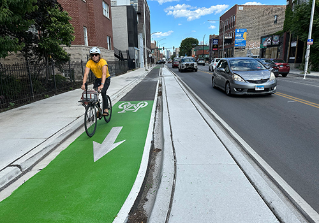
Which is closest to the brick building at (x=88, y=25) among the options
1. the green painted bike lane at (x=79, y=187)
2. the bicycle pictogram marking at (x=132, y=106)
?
the bicycle pictogram marking at (x=132, y=106)

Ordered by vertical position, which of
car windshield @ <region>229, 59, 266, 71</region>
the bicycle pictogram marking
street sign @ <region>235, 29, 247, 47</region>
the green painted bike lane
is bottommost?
the green painted bike lane

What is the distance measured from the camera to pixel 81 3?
20.2m

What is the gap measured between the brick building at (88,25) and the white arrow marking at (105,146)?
15.9 metres

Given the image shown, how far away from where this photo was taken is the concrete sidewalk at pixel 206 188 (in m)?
2.60

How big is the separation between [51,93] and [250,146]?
10.5m

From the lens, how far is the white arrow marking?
14.9 ft

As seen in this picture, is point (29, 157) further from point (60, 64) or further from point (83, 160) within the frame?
point (60, 64)

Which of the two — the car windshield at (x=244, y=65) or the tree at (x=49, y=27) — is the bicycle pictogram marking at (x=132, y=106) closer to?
the car windshield at (x=244, y=65)

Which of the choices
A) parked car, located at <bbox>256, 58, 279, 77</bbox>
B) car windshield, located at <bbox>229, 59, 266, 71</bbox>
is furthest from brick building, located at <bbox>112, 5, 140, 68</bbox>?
car windshield, located at <bbox>229, 59, 266, 71</bbox>

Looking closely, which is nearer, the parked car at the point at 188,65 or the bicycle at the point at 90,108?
the bicycle at the point at 90,108

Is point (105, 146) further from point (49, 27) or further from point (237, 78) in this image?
point (49, 27)

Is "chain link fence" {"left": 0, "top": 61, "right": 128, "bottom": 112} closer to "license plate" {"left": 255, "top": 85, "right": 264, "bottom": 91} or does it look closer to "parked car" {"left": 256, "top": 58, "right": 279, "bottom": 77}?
"license plate" {"left": 255, "top": 85, "right": 264, "bottom": 91}

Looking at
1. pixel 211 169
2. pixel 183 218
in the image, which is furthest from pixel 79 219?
pixel 211 169

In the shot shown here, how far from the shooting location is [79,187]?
334 centimetres
